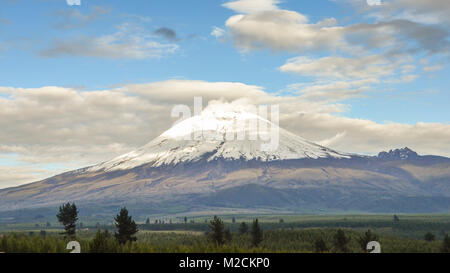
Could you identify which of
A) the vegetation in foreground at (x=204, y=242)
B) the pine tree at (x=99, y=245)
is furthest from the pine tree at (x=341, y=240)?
the pine tree at (x=99, y=245)

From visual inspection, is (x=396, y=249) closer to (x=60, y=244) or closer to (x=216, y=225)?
(x=216, y=225)

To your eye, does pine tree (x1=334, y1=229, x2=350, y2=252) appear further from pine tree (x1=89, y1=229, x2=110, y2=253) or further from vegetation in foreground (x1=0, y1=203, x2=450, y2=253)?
pine tree (x1=89, y1=229, x2=110, y2=253)

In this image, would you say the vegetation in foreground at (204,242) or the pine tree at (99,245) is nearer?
the vegetation in foreground at (204,242)

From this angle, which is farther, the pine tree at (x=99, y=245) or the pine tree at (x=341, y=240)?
the pine tree at (x=341, y=240)

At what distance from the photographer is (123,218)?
239ft

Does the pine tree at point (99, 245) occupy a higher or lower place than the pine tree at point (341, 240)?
higher

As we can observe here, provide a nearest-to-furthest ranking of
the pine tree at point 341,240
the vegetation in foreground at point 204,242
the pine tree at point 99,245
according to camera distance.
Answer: the vegetation in foreground at point 204,242
the pine tree at point 99,245
the pine tree at point 341,240

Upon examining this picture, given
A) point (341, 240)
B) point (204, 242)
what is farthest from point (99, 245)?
point (204, 242)

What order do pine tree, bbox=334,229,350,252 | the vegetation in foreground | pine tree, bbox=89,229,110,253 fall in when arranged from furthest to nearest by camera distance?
1. pine tree, bbox=334,229,350,252
2. pine tree, bbox=89,229,110,253
3. the vegetation in foreground

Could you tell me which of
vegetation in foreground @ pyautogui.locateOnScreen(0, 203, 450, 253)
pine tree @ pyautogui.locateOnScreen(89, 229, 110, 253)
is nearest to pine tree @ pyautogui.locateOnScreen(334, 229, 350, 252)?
vegetation in foreground @ pyautogui.locateOnScreen(0, 203, 450, 253)

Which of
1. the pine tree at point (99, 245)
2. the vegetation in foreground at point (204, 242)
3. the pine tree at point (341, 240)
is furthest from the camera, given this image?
the pine tree at point (341, 240)

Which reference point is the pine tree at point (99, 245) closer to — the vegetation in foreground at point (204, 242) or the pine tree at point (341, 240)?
the vegetation in foreground at point (204, 242)
